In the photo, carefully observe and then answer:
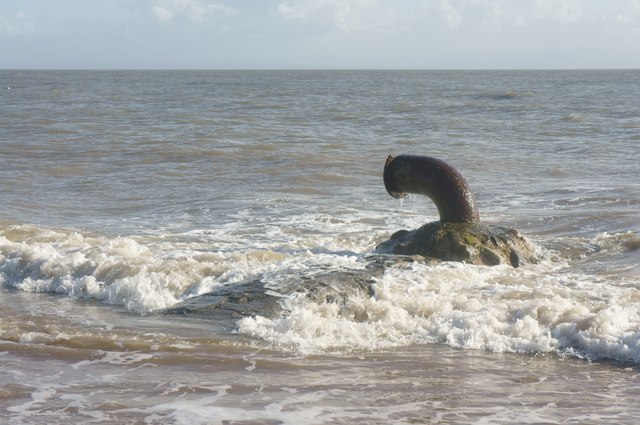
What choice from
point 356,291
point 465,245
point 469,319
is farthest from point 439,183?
point 469,319

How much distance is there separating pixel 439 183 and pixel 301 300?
2.27 m

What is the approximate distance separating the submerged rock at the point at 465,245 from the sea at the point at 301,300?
17cm

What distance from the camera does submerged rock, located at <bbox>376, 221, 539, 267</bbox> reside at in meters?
8.11

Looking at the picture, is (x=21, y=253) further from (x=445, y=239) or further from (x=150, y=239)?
(x=445, y=239)

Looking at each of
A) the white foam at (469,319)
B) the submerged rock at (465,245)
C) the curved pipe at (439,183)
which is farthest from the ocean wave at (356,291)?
the curved pipe at (439,183)

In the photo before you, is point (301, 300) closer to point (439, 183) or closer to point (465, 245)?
point (465, 245)

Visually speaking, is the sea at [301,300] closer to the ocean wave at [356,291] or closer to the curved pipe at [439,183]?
the ocean wave at [356,291]

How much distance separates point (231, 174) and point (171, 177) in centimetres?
112

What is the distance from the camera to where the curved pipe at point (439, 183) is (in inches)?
330

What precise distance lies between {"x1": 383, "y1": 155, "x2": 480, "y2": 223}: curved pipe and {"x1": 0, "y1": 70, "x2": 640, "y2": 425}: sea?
677 millimetres

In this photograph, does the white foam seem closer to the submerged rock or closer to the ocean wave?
the ocean wave

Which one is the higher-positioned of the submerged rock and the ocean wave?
the submerged rock

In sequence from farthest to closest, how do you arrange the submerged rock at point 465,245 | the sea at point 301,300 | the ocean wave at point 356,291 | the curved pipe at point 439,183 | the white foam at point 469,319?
1. the curved pipe at point 439,183
2. the submerged rock at point 465,245
3. the ocean wave at point 356,291
4. the white foam at point 469,319
5. the sea at point 301,300

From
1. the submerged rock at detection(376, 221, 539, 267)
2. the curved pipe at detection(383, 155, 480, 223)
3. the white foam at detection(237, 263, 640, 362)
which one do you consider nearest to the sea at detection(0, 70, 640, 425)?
the white foam at detection(237, 263, 640, 362)
